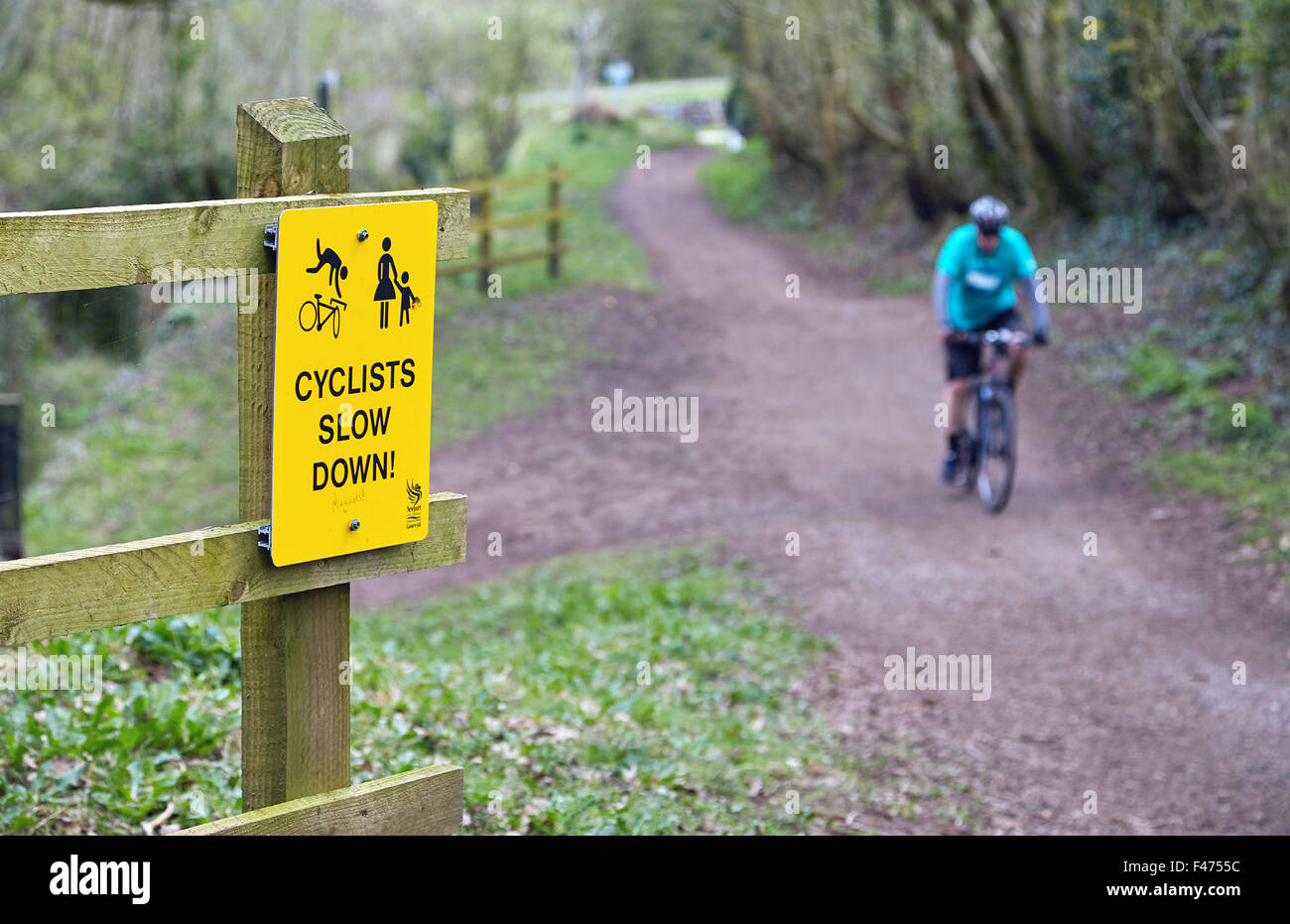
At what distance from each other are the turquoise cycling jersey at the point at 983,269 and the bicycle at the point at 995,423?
0.22 m

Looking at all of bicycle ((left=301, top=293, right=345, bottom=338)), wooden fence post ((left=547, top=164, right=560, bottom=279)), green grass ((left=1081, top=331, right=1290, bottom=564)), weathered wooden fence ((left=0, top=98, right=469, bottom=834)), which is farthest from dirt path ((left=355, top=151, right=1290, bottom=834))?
bicycle ((left=301, top=293, right=345, bottom=338))

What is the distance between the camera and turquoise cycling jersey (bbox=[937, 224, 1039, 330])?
29.3 ft

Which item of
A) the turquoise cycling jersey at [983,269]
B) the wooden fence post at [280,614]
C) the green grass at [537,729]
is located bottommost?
the green grass at [537,729]

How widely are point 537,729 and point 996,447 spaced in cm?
507

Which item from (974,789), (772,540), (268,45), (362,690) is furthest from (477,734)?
(268,45)


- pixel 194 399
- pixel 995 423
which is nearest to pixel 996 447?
pixel 995 423

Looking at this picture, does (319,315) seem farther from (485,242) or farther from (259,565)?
(485,242)

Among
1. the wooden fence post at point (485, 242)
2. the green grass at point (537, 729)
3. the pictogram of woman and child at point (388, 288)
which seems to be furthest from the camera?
the wooden fence post at point (485, 242)

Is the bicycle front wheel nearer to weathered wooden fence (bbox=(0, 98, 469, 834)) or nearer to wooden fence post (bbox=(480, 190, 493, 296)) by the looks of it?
weathered wooden fence (bbox=(0, 98, 469, 834))

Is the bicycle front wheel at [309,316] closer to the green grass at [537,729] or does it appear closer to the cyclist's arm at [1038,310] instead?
the green grass at [537,729]

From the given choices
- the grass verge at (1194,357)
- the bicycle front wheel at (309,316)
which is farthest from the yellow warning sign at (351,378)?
the grass verge at (1194,357)

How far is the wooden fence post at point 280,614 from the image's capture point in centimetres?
275

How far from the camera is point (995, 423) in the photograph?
930cm

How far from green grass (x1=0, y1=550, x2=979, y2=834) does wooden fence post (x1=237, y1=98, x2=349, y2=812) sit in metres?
1.18
